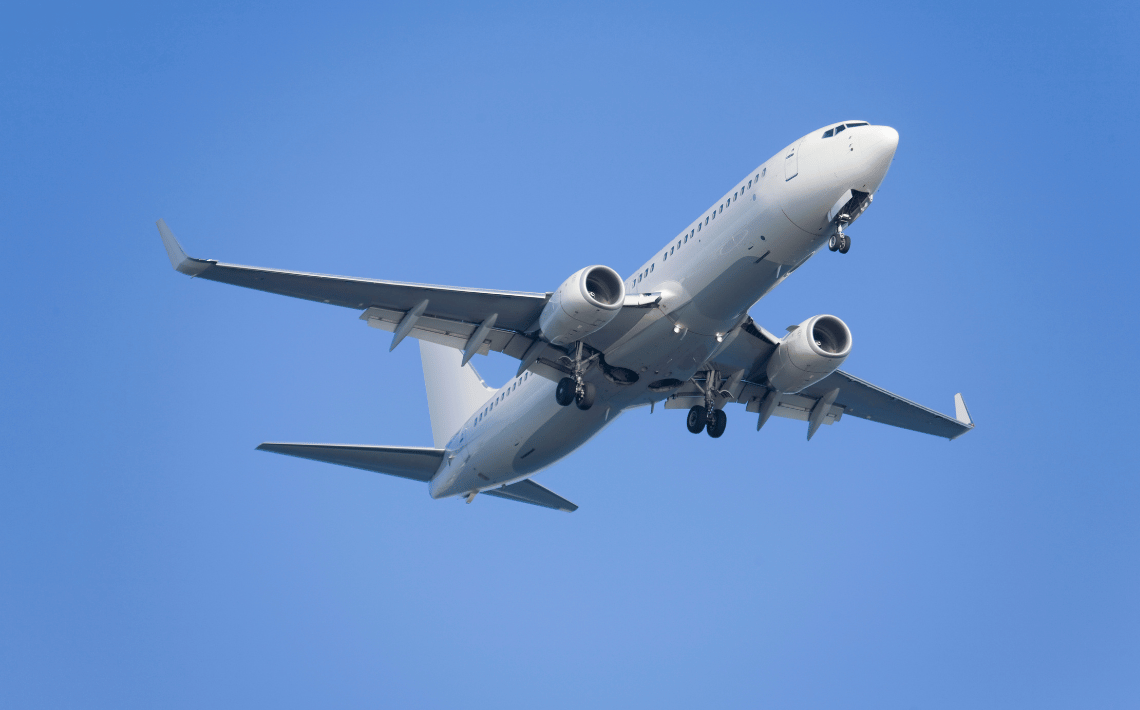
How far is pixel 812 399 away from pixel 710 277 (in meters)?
9.48

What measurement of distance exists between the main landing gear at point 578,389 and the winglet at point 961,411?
12411 mm

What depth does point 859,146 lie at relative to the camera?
887 inches

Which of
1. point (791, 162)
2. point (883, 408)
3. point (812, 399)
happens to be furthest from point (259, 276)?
point (883, 408)

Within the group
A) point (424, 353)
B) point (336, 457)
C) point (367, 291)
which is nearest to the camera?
point (367, 291)

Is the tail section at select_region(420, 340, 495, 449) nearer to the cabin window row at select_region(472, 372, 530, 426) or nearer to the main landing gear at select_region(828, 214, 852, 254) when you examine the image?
the cabin window row at select_region(472, 372, 530, 426)

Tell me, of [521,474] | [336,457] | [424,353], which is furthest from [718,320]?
[424,353]

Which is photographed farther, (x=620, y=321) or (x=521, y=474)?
(x=521, y=474)

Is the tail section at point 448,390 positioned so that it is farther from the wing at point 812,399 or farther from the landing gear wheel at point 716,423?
the landing gear wheel at point 716,423

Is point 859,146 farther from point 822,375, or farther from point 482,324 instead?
point 482,324

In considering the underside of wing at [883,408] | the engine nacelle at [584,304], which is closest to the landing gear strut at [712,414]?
the underside of wing at [883,408]

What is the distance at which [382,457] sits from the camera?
103 ft

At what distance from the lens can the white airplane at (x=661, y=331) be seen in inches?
907

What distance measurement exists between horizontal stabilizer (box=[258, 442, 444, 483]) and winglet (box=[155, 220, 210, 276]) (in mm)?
6368

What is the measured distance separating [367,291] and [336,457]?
7.11m
